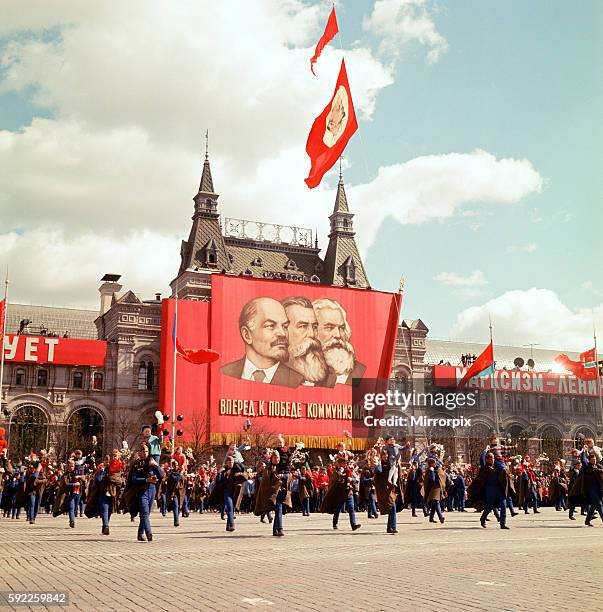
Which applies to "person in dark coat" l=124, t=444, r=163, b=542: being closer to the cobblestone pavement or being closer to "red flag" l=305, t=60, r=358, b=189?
the cobblestone pavement

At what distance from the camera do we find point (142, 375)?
76875mm

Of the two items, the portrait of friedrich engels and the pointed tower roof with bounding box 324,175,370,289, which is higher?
the pointed tower roof with bounding box 324,175,370,289

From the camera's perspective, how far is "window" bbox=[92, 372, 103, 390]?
75.0 m

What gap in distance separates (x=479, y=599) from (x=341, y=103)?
42.6 ft

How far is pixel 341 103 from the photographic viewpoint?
18.8 m

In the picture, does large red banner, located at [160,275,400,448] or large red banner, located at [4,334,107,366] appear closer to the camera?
large red banner, located at [160,275,400,448]

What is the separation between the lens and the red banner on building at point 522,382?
88.8 m

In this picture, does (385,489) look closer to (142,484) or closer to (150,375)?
(142,484)

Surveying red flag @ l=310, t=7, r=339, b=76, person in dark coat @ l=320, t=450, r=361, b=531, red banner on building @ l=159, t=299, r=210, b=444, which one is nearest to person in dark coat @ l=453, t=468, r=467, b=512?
person in dark coat @ l=320, t=450, r=361, b=531

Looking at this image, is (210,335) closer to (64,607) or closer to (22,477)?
(22,477)

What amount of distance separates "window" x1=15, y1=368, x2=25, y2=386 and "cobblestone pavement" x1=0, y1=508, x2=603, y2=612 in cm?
5746

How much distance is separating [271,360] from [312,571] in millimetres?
60131

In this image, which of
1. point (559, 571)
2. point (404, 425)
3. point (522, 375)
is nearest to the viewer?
point (559, 571)

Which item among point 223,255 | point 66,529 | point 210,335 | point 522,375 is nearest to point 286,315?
point 210,335
